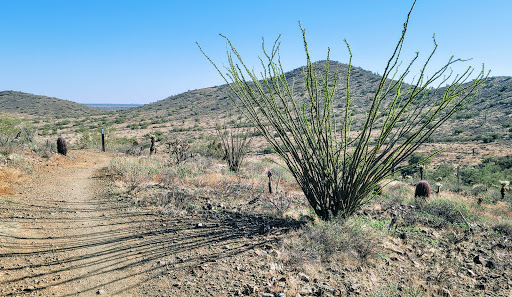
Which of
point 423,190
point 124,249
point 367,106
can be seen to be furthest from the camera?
point 367,106

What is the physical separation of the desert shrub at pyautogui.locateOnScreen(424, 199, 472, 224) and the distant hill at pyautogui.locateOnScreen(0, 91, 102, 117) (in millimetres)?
55056

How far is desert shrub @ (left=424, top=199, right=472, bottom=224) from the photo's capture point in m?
6.72

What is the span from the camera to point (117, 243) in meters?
4.53

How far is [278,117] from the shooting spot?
532 centimetres

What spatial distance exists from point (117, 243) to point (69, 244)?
0.65 meters

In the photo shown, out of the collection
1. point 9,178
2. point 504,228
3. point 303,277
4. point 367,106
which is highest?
point 367,106

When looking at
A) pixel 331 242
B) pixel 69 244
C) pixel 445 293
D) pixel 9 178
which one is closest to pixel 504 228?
pixel 445 293

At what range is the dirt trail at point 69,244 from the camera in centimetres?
344

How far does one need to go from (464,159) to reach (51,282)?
23.4 m

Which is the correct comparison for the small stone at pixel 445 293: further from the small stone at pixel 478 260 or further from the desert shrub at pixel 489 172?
the desert shrub at pixel 489 172

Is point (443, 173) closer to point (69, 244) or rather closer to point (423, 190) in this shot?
point (423, 190)

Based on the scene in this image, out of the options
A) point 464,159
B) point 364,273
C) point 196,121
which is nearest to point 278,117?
point 364,273

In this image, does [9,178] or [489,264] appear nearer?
[489,264]

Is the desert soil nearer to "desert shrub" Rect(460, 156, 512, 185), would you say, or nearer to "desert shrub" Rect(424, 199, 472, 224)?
"desert shrub" Rect(424, 199, 472, 224)
